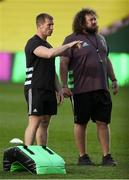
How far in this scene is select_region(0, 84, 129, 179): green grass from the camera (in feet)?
26.5

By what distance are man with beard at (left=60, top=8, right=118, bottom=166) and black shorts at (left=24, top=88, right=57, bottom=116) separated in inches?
9.9

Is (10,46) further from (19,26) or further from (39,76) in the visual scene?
(39,76)

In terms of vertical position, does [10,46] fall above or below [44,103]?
above

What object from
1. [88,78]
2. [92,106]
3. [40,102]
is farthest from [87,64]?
[40,102]

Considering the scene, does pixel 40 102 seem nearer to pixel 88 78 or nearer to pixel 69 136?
pixel 88 78

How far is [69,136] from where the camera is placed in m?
13.1

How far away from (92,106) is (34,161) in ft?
4.13

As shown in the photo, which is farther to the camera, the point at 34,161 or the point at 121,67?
the point at 121,67

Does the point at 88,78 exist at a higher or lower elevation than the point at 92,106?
higher

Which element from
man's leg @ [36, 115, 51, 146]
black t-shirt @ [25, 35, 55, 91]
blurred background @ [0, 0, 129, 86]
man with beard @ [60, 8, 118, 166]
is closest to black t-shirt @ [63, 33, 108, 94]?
man with beard @ [60, 8, 118, 166]

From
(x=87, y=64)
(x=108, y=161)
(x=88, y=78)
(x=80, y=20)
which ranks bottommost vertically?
(x=108, y=161)

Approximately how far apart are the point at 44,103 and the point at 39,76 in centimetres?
29

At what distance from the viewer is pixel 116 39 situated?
29.3m

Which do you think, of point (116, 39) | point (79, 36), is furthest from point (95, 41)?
point (116, 39)
